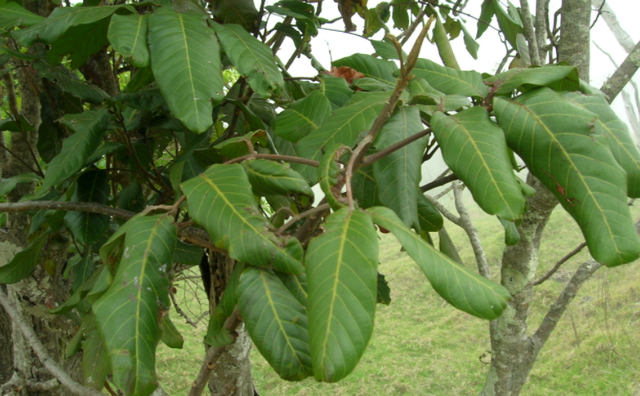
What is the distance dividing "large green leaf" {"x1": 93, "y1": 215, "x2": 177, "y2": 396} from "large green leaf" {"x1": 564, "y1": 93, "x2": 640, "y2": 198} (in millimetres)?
415

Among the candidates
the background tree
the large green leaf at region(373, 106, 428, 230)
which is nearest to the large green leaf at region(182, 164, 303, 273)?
the background tree

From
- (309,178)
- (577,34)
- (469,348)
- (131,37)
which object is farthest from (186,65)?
(469,348)

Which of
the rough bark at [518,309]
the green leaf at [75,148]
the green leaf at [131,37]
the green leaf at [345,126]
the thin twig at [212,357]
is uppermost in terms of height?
the green leaf at [131,37]

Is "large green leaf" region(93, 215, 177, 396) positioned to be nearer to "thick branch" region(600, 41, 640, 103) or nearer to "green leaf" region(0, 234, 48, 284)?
"green leaf" region(0, 234, 48, 284)

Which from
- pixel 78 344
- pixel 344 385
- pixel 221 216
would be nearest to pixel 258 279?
pixel 221 216

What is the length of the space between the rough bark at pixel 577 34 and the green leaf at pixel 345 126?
86 cm

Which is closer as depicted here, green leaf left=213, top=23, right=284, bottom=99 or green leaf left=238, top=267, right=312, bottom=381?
green leaf left=238, top=267, right=312, bottom=381

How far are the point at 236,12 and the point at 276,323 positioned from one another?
0.58m

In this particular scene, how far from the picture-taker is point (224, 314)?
0.53m

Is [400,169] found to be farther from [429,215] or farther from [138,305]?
[138,305]

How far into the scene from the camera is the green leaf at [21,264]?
858mm

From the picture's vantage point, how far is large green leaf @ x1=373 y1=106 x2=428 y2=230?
1.53ft

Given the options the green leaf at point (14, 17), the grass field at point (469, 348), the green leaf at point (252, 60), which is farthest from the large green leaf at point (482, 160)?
the grass field at point (469, 348)

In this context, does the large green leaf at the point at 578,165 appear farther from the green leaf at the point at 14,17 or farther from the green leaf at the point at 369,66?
the green leaf at the point at 14,17
